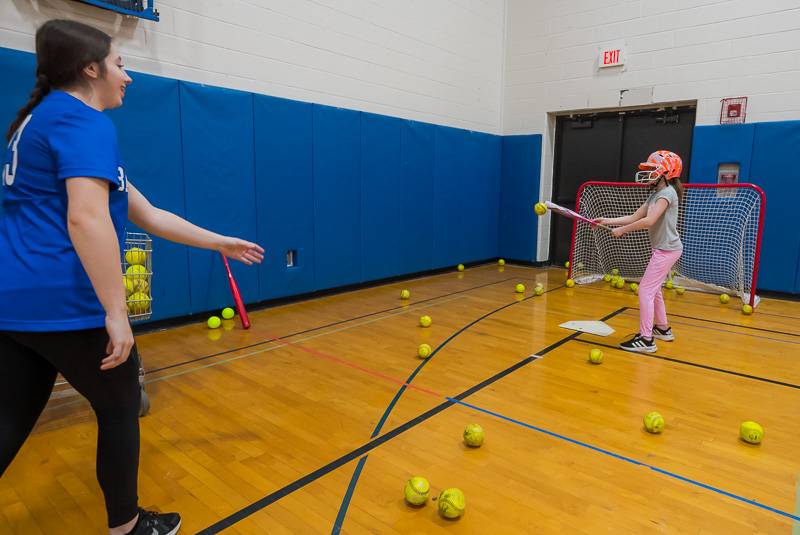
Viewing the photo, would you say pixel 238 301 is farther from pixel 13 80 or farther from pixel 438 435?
pixel 438 435

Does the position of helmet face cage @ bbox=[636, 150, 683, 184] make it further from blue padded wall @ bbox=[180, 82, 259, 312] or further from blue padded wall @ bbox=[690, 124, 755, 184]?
blue padded wall @ bbox=[180, 82, 259, 312]

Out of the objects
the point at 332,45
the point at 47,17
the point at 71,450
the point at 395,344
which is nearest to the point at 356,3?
the point at 332,45

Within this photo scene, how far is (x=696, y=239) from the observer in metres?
6.80

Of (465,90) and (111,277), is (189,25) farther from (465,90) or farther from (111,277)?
(465,90)

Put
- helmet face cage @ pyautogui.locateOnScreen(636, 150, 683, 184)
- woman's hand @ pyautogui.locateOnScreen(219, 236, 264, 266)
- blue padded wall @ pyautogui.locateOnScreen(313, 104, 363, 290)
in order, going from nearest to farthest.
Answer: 1. woman's hand @ pyautogui.locateOnScreen(219, 236, 264, 266)
2. helmet face cage @ pyautogui.locateOnScreen(636, 150, 683, 184)
3. blue padded wall @ pyautogui.locateOnScreen(313, 104, 363, 290)

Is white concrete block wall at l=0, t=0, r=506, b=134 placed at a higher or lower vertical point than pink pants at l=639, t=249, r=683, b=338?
higher

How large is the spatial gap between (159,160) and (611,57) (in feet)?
21.4

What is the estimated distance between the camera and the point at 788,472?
240 centimetres

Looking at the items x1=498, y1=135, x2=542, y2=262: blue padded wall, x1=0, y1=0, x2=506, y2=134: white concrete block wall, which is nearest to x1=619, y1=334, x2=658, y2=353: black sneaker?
x1=0, y1=0, x2=506, y2=134: white concrete block wall

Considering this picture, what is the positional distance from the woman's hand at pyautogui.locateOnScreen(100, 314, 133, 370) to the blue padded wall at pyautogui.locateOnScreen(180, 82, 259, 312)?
3.50 meters

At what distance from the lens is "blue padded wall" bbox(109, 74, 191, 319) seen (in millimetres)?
4203

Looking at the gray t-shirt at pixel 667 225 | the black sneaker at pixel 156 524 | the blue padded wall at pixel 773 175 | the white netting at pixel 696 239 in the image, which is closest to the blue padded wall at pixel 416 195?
the white netting at pixel 696 239

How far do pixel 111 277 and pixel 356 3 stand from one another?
18.9 feet

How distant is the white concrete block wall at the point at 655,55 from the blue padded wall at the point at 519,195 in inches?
12.1
